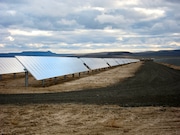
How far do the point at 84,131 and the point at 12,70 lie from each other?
26.6m

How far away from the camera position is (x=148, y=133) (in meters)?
8.57

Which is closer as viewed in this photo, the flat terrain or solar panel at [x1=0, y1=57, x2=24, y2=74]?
the flat terrain

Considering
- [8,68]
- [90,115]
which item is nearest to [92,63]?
[8,68]

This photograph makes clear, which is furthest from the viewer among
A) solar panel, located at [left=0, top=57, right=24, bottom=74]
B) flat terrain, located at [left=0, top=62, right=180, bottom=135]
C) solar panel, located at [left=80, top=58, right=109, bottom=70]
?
solar panel, located at [left=80, top=58, right=109, bottom=70]

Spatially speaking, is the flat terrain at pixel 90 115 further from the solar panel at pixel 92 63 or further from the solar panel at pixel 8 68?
the solar panel at pixel 92 63

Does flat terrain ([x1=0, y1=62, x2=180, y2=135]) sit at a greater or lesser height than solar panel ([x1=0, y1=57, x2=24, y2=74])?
lesser

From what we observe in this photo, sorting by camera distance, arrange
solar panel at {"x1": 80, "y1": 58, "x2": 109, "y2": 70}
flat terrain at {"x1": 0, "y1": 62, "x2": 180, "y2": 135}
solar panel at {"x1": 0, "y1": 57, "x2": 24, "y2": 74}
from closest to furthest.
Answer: flat terrain at {"x1": 0, "y1": 62, "x2": 180, "y2": 135} < solar panel at {"x1": 0, "y1": 57, "x2": 24, "y2": 74} < solar panel at {"x1": 80, "y1": 58, "x2": 109, "y2": 70}

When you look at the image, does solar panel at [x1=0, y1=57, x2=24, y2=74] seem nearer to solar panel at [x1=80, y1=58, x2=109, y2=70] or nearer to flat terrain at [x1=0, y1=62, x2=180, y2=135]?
solar panel at [x1=80, y1=58, x2=109, y2=70]

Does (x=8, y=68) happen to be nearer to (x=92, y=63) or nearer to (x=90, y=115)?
(x=92, y=63)

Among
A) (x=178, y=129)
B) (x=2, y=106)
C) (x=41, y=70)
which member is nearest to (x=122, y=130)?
(x=178, y=129)

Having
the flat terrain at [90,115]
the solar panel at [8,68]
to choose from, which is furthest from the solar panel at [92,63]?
the flat terrain at [90,115]

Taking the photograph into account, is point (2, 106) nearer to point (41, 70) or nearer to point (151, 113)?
point (151, 113)

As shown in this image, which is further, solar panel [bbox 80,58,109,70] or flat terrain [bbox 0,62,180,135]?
solar panel [bbox 80,58,109,70]

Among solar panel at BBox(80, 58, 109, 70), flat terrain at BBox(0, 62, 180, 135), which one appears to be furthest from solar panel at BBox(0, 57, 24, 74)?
flat terrain at BBox(0, 62, 180, 135)
